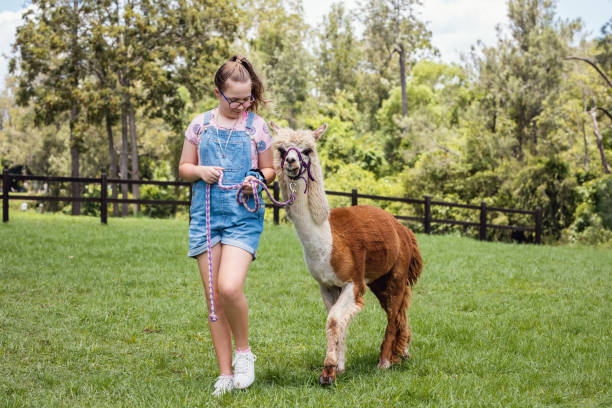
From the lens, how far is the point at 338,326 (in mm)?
3994

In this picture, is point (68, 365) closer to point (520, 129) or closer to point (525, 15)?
point (520, 129)

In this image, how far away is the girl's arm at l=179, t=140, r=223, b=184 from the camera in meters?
3.64

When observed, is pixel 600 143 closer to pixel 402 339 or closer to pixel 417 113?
pixel 417 113

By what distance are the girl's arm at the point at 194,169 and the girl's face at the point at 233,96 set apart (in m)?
0.31

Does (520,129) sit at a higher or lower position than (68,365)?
higher

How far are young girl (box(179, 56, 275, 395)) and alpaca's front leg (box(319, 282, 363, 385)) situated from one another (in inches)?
20.3

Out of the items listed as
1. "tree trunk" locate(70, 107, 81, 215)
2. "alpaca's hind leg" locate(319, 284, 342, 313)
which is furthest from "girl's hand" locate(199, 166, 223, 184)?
"tree trunk" locate(70, 107, 81, 215)

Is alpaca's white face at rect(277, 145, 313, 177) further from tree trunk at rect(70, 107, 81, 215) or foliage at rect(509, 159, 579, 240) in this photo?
tree trunk at rect(70, 107, 81, 215)

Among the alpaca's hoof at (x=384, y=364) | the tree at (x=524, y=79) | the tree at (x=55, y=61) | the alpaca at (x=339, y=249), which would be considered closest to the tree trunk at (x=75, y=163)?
the tree at (x=55, y=61)

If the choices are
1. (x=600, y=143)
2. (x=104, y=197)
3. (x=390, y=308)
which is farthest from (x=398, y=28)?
(x=390, y=308)

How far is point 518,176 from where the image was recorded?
870 inches

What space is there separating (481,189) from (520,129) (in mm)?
2832

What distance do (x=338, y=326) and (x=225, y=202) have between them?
1.13m

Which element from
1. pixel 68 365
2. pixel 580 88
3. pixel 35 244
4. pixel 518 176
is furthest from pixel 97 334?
pixel 580 88
